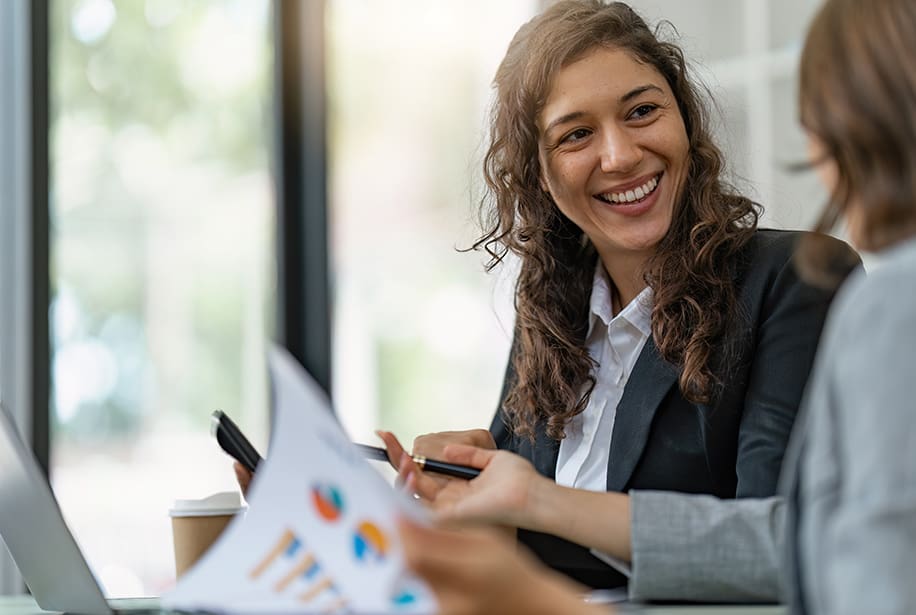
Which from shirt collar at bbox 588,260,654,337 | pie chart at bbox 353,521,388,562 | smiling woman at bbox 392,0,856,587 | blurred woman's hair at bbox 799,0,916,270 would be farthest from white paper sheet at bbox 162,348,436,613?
shirt collar at bbox 588,260,654,337

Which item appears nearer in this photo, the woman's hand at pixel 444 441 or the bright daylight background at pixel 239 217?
the woman's hand at pixel 444 441

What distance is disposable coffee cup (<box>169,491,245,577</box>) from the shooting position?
50.5 inches

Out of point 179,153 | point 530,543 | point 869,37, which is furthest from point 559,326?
point 179,153

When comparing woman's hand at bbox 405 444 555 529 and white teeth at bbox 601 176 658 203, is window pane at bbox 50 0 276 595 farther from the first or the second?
woman's hand at bbox 405 444 555 529

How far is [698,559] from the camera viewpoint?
1114mm

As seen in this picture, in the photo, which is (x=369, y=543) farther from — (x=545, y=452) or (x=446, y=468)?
(x=545, y=452)

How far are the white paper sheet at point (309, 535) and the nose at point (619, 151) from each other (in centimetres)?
98

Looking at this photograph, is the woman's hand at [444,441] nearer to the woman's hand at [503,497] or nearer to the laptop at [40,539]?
the woman's hand at [503,497]

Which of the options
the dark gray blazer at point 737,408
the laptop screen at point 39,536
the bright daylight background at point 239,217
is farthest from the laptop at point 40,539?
the bright daylight background at point 239,217

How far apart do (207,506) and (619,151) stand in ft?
2.37

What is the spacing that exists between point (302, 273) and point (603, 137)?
219cm

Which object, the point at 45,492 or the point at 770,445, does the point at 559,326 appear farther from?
the point at 45,492

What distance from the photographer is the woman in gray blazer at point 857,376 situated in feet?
2.16

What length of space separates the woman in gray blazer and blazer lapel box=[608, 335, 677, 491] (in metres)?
0.49
